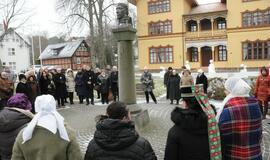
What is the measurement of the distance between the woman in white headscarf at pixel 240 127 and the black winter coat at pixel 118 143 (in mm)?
1079

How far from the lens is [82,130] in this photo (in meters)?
9.09

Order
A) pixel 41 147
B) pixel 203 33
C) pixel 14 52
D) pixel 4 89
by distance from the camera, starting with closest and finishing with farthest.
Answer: pixel 41 147 < pixel 4 89 < pixel 203 33 < pixel 14 52

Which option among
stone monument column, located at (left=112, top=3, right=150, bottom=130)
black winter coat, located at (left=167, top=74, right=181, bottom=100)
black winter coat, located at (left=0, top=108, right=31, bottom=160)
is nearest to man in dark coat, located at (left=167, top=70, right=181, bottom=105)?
black winter coat, located at (left=167, top=74, right=181, bottom=100)

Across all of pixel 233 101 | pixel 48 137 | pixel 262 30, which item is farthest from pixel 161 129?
pixel 262 30

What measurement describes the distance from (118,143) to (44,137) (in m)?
0.77

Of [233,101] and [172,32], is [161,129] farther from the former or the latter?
[172,32]

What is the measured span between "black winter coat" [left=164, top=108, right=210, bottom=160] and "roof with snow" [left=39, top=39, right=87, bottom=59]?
57.2 metres

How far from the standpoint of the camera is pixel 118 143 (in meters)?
2.67

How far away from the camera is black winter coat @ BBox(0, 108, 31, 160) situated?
359 cm

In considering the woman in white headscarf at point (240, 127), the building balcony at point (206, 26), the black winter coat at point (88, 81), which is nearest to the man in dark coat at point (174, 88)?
the black winter coat at point (88, 81)

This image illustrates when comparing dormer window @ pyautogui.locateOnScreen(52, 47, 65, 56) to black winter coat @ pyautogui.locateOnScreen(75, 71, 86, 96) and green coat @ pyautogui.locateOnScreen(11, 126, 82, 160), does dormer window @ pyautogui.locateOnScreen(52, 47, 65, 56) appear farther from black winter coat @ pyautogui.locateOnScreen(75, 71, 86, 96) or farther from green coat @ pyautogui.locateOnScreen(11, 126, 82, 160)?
green coat @ pyautogui.locateOnScreen(11, 126, 82, 160)

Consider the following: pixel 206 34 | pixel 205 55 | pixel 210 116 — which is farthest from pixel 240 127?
pixel 205 55

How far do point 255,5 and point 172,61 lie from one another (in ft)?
38.2

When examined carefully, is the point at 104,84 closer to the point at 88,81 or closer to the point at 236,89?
the point at 88,81
